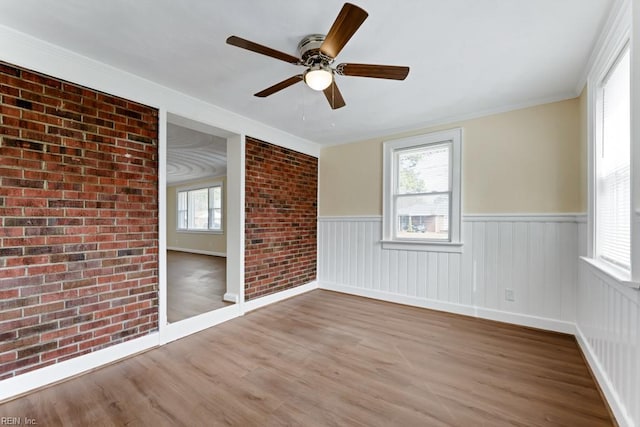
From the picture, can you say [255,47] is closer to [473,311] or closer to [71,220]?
[71,220]

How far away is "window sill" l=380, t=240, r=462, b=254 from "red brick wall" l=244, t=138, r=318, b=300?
1.27 m

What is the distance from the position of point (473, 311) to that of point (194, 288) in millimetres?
3904

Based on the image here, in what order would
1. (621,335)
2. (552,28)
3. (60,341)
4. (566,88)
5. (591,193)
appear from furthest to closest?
(566,88), (591,193), (60,341), (552,28), (621,335)

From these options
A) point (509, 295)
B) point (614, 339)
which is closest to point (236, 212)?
point (509, 295)

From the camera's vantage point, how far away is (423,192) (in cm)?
359

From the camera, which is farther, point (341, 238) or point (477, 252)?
point (341, 238)

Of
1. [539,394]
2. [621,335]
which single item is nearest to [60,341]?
[539,394]

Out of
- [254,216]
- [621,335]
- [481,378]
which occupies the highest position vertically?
[254,216]

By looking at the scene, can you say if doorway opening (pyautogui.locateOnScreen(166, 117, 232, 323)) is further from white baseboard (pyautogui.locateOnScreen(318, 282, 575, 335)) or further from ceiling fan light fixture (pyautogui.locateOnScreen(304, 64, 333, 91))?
Answer: white baseboard (pyautogui.locateOnScreen(318, 282, 575, 335))

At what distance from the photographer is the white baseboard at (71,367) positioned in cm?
177

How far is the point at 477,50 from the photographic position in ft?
6.58

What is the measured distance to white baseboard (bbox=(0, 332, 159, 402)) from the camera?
1.77 m

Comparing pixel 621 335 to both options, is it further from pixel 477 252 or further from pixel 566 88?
pixel 566 88

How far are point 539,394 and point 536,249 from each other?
1.57 m
